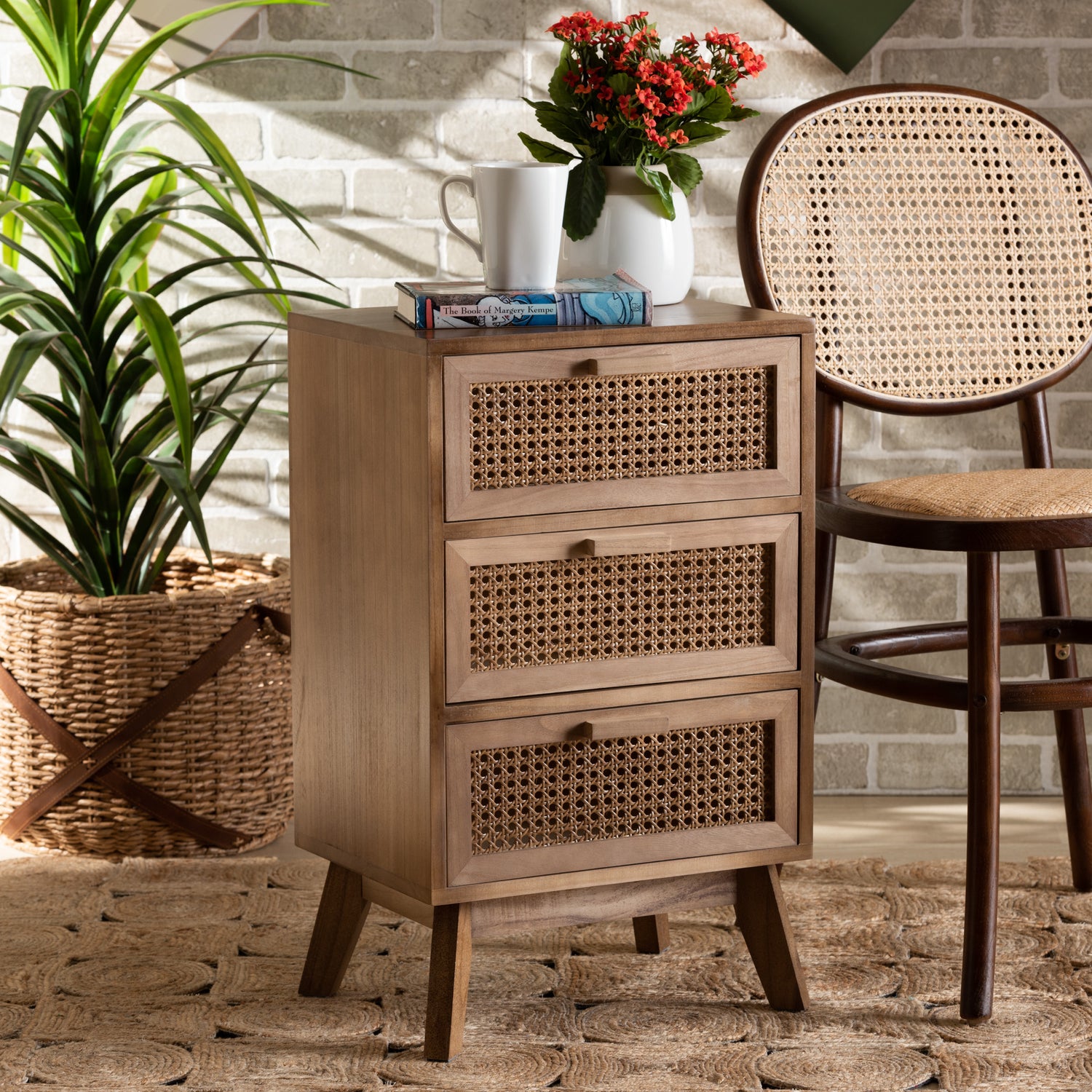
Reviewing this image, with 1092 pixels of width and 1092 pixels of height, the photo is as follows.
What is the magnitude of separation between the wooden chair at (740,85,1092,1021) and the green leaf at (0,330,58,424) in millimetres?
756

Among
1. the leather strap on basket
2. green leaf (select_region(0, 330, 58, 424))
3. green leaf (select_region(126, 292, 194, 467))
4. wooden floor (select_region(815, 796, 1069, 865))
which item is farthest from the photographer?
wooden floor (select_region(815, 796, 1069, 865))

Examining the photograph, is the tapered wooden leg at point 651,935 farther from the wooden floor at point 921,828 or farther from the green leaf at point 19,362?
the green leaf at point 19,362

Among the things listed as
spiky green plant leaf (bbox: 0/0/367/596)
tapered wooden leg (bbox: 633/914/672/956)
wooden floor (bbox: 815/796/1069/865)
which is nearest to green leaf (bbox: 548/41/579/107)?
spiky green plant leaf (bbox: 0/0/367/596)

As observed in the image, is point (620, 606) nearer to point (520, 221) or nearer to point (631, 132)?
point (520, 221)

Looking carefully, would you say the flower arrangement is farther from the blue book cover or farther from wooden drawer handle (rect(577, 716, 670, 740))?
wooden drawer handle (rect(577, 716, 670, 740))

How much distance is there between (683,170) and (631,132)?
0.07m

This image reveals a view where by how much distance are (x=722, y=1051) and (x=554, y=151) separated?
876 millimetres

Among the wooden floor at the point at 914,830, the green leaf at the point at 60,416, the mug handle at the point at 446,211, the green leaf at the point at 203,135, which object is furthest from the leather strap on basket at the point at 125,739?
the mug handle at the point at 446,211

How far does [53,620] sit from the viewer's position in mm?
1965

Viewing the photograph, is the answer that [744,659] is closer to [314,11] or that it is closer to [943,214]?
[943,214]

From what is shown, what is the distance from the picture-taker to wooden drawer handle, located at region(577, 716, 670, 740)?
4.77 ft

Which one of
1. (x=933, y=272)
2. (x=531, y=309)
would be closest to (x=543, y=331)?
(x=531, y=309)

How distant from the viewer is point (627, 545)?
145 centimetres

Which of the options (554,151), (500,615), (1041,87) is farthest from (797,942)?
(1041,87)
